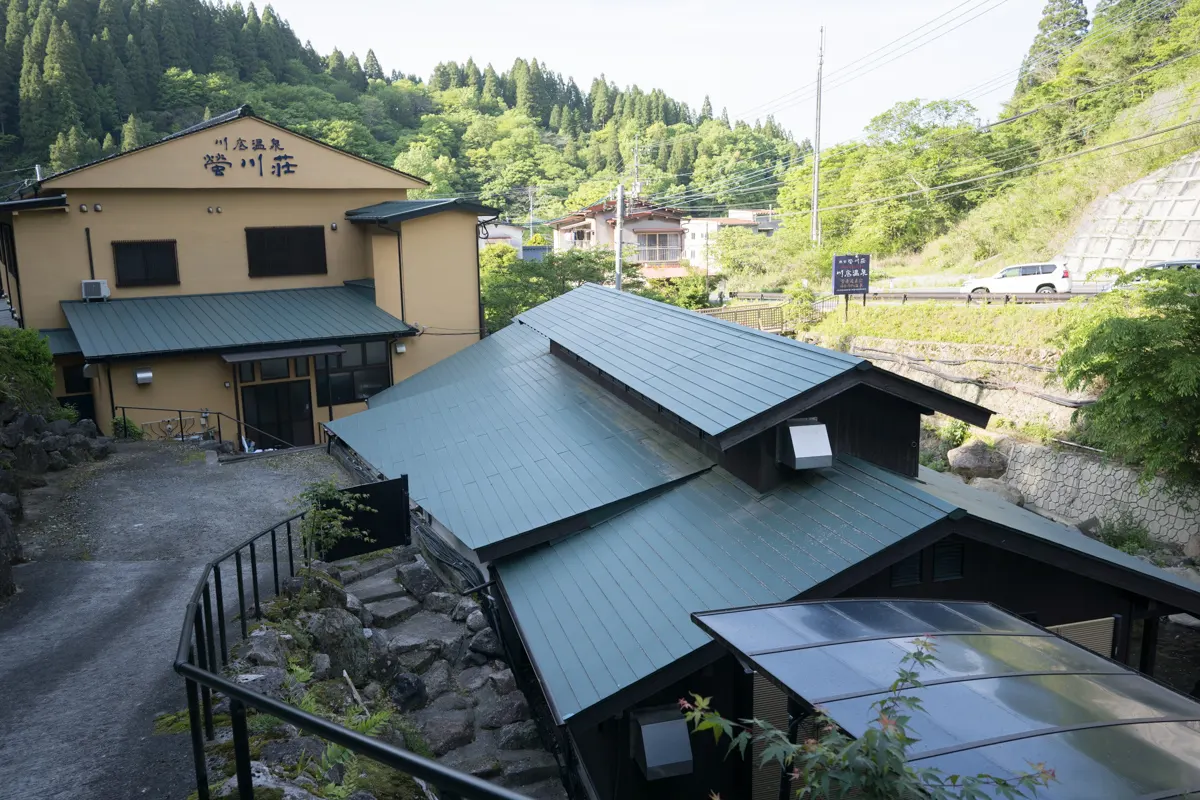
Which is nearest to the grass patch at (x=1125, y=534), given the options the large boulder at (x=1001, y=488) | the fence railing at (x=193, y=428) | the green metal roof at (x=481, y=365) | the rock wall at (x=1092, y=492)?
the rock wall at (x=1092, y=492)

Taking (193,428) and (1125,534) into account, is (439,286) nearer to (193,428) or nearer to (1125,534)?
(193,428)

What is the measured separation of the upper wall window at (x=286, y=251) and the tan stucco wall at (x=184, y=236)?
0.16 meters

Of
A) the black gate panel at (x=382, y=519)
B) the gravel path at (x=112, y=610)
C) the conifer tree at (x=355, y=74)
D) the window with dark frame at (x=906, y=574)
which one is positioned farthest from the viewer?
the conifer tree at (x=355, y=74)

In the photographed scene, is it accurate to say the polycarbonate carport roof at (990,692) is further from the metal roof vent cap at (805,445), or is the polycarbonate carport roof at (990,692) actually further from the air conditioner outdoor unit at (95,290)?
the air conditioner outdoor unit at (95,290)

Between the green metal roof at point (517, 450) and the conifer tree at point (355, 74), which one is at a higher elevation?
the conifer tree at point (355, 74)

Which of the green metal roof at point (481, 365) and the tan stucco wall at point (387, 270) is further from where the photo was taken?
the tan stucco wall at point (387, 270)

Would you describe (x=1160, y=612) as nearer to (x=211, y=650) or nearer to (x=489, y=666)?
(x=489, y=666)

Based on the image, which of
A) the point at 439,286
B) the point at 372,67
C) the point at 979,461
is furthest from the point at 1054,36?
the point at 372,67

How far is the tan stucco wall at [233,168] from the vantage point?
1983 cm

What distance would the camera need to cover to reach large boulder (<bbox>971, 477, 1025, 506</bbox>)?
60.4ft

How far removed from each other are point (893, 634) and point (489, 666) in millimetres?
5288

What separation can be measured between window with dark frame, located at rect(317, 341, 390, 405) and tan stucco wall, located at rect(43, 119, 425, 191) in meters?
4.76

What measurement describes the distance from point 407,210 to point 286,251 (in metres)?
3.80

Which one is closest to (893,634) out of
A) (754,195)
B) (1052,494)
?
(1052,494)
